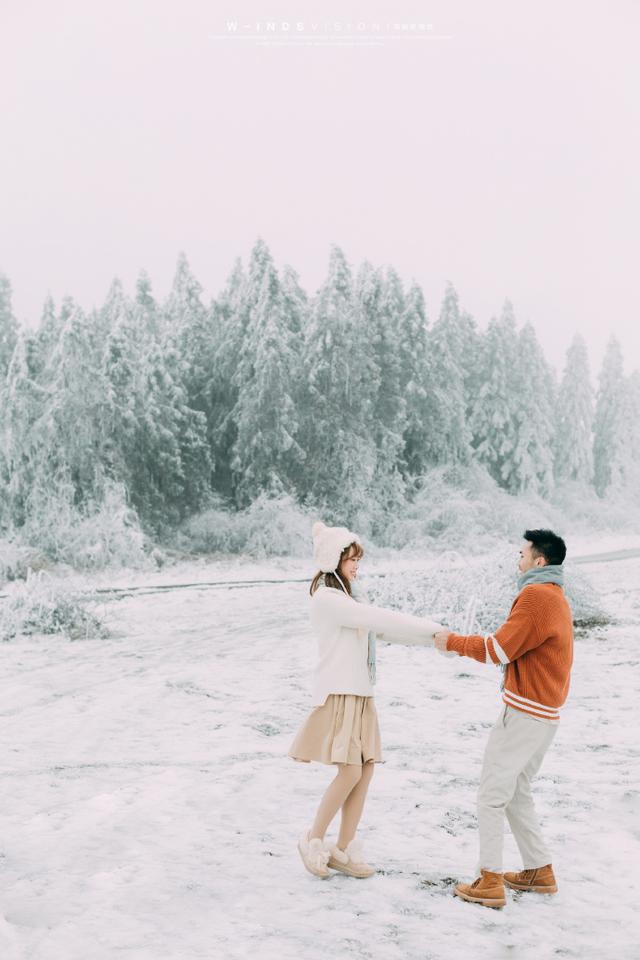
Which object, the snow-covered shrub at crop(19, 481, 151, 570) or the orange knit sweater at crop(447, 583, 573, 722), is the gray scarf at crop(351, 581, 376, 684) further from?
the snow-covered shrub at crop(19, 481, 151, 570)

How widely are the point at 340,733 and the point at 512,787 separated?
0.60m

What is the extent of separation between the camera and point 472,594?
8.55 meters

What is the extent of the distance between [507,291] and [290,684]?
22.6 feet

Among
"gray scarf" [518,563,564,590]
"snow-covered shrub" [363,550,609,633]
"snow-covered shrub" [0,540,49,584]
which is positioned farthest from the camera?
"snow-covered shrub" [0,540,49,584]

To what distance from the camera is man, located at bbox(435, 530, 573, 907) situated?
2.97 metres

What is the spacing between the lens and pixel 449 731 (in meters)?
5.39

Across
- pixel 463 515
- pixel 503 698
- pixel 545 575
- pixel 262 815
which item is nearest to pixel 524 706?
pixel 503 698

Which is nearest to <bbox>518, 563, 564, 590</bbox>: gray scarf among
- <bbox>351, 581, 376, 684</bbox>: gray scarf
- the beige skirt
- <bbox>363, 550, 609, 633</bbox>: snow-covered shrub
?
<bbox>351, 581, 376, 684</bbox>: gray scarf

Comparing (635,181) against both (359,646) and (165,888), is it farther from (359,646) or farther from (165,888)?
(165,888)

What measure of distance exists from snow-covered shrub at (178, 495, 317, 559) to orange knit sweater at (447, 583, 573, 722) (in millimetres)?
9072

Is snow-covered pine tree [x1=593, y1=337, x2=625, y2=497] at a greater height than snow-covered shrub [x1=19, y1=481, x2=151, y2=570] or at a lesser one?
greater

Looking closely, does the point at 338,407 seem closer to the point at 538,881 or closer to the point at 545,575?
the point at 545,575

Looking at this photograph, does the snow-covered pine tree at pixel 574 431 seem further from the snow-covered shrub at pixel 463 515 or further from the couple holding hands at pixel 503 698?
the couple holding hands at pixel 503 698

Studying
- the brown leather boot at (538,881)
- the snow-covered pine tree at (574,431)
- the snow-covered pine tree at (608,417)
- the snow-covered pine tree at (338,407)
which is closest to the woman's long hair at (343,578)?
the brown leather boot at (538,881)
